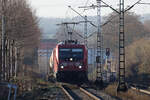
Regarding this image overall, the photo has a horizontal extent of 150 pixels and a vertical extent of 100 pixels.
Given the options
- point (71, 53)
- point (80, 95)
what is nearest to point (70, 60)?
point (71, 53)

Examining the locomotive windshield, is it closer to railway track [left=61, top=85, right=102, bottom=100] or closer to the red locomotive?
the red locomotive

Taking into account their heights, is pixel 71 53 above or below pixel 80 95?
above

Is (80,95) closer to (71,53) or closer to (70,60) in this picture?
(70,60)

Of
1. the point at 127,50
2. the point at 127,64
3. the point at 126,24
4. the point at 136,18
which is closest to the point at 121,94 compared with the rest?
the point at 127,64

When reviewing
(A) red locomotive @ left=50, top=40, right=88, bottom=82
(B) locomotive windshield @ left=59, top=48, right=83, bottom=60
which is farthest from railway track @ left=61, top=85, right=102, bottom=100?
(B) locomotive windshield @ left=59, top=48, right=83, bottom=60

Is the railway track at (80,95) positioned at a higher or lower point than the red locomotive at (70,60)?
lower

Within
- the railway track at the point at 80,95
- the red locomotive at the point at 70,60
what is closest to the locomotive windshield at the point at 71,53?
the red locomotive at the point at 70,60

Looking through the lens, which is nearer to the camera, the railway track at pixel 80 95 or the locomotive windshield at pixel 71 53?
the railway track at pixel 80 95

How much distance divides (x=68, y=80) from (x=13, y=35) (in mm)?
7542

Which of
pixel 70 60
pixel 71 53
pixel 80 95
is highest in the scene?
pixel 71 53

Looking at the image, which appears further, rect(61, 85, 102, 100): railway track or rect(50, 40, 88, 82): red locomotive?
rect(50, 40, 88, 82): red locomotive

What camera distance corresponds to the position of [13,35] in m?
37.3

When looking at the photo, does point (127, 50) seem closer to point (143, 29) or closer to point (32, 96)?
point (143, 29)

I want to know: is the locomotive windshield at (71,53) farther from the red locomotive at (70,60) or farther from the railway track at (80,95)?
the railway track at (80,95)
